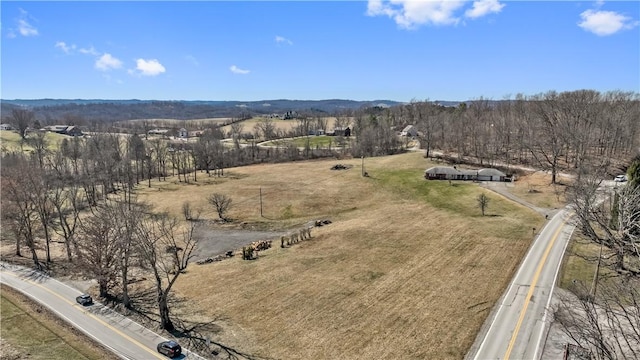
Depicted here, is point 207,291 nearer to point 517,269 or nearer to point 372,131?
point 517,269

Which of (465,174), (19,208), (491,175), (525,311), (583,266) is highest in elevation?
(491,175)

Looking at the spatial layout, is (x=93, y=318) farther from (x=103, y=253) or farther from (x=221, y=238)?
(x=221, y=238)

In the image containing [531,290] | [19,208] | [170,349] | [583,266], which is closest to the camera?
[170,349]

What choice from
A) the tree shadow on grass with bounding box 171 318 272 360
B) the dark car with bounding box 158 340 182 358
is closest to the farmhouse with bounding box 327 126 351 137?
the tree shadow on grass with bounding box 171 318 272 360

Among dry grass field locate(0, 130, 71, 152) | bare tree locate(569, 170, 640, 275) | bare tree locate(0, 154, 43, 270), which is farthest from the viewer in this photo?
dry grass field locate(0, 130, 71, 152)

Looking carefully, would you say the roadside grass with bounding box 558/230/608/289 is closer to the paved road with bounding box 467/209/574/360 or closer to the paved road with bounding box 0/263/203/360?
the paved road with bounding box 467/209/574/360

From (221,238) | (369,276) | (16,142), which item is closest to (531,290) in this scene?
(369,276)

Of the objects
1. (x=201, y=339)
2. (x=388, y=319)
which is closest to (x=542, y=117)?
(x=388, y=319)
